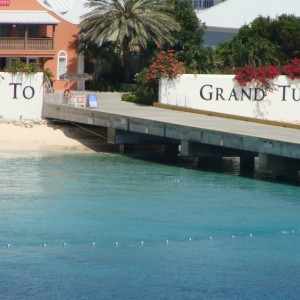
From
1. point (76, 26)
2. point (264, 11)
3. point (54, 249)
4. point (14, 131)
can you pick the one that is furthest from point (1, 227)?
point (264, 11)

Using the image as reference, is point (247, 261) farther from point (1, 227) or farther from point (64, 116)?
point (64, 116)

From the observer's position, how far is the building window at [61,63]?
6975 centimetres

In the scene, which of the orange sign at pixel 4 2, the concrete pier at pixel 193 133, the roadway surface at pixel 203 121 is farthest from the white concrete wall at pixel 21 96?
the orange sign at pixel 4 2

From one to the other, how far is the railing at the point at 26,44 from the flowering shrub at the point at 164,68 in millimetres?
8166

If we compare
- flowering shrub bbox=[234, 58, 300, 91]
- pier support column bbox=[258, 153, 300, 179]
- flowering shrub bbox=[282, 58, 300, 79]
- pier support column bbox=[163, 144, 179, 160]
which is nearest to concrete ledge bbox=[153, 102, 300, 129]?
pier support column bbox=[163, 144, 179, 160]

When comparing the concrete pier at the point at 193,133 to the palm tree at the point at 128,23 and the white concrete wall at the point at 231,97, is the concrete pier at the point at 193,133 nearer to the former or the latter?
the white concrete wall at the point at 231,97

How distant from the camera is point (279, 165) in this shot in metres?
50.3

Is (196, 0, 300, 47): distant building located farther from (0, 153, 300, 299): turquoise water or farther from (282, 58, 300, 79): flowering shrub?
(0, 153, 300, 299): turquoise water

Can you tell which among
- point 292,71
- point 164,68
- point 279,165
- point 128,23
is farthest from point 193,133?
point 128,23

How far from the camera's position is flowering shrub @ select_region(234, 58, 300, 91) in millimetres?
63375

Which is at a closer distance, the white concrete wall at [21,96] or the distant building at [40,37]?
the white concrete wall at [21,96]

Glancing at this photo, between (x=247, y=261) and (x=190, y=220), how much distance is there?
5.75 meters

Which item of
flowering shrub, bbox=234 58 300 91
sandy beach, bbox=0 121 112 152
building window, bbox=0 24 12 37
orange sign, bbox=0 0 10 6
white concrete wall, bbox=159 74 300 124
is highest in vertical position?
orange sign, bbox=0 0 10 6

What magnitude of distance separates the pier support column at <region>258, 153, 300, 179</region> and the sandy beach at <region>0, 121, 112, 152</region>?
10.2 meters
